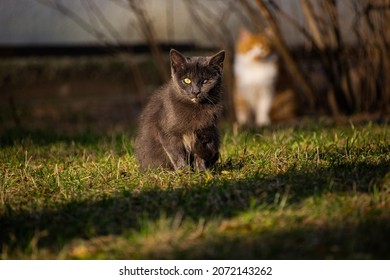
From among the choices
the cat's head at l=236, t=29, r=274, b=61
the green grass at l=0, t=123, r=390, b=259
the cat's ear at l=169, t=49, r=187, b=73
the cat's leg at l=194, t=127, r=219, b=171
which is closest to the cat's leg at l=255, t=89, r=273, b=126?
the cat's head at l=236, t=29, r=274, b=61

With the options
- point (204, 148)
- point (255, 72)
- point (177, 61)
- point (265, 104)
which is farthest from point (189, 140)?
point (255, 72)

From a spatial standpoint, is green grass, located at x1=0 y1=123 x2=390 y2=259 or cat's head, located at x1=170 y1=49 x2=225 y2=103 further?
cat's head, located at x1=170 y1=49 x2=225 y2=103

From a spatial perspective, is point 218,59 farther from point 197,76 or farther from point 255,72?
point 255,72

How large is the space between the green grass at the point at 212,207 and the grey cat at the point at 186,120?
0.66ft

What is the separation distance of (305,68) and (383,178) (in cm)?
484

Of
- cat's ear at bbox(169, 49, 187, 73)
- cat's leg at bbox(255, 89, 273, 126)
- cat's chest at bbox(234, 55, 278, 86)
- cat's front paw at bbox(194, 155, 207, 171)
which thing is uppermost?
cat's ear at bbox(169, 49, 187, 73)

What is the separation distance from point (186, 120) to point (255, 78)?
4.60 metres

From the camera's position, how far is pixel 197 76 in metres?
4.27

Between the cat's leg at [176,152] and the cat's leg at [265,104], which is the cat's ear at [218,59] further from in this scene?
the cat's leg at [265,104]

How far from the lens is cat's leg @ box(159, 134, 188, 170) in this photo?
4.15 metres

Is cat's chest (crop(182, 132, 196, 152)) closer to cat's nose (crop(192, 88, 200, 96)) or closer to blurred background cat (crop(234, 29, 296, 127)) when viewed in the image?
cat's nose (crop(192, 88, 200, 96))

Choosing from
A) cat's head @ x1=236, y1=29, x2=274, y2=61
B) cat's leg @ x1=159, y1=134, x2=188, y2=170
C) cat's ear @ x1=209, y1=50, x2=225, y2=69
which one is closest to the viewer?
cat's leg @ x1=159, y1=134, x2=188, y2=170

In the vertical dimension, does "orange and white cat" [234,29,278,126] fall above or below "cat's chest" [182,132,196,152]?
below
